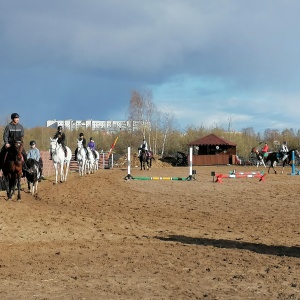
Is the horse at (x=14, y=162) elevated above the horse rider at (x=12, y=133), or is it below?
below

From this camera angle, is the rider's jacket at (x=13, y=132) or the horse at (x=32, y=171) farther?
the horse at (x=32, y=171)

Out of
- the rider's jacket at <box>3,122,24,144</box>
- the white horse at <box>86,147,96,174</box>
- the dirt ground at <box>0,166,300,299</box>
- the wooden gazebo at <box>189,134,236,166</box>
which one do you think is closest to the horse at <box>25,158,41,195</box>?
the dirt ground at <box>0,166,300,299</box>

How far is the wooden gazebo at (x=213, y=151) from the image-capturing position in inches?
2522

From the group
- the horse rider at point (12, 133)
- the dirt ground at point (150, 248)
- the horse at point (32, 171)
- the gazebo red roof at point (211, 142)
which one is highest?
the gazebo red roof at point (211, 142)

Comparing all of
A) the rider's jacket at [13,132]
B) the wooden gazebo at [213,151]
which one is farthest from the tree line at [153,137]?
the rider's jacket at [13,132]

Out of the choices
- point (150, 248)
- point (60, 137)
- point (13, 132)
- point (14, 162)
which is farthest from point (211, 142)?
point (150, 248)

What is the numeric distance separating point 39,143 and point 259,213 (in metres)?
58.2

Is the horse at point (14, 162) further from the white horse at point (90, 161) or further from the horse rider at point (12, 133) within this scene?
the white horse at point (90, 161)

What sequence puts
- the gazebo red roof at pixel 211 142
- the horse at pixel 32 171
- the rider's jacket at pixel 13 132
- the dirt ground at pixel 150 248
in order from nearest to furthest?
the dirt ground at pixel 150 248 < the rider's jacket at pixel 13 132 < the horse at pixel 32 171 < the gazebo red roof at pixel 211 142

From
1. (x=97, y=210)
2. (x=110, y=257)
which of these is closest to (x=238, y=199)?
(x=97, y=210)

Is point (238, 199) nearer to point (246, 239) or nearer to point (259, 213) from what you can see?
point (259, 213)

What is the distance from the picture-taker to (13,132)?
15742 millimetres

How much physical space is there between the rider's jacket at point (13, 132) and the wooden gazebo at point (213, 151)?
161 feet

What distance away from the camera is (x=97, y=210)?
1499 cm
